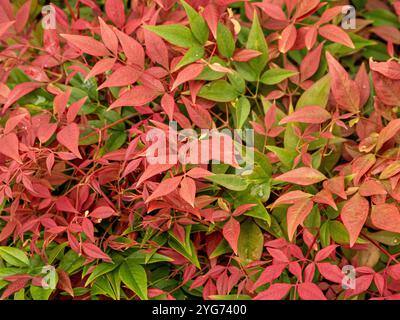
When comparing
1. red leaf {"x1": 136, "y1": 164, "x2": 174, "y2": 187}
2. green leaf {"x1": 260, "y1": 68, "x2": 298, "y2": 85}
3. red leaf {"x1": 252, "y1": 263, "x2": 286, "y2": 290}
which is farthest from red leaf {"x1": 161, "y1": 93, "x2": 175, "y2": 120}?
red leaf {"x1": 252, "y1": 263, "x2": 286, "y2": 290}

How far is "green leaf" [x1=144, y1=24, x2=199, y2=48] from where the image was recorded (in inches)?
40.3

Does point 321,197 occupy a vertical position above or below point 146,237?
above

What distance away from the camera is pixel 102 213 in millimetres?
983

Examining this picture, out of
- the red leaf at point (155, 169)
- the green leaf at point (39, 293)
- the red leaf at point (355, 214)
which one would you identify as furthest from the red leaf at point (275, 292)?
the green leaf at point (39, 293)

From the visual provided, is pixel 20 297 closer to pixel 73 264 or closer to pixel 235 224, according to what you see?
pixel 73 264

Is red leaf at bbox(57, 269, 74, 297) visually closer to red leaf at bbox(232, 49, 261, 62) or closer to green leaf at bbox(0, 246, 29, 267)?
green leaf at bbox(0, 246, 29, 267)

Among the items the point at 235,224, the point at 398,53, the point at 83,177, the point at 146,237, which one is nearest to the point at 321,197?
the point at 235,224

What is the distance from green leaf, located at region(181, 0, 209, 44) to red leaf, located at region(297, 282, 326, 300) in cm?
49

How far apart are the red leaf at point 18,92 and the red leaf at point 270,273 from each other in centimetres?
59

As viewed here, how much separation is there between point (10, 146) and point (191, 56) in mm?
366

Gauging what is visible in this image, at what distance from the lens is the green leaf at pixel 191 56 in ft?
3.31

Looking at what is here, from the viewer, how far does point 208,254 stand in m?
1.06

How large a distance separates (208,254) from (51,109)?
1.49 feet
